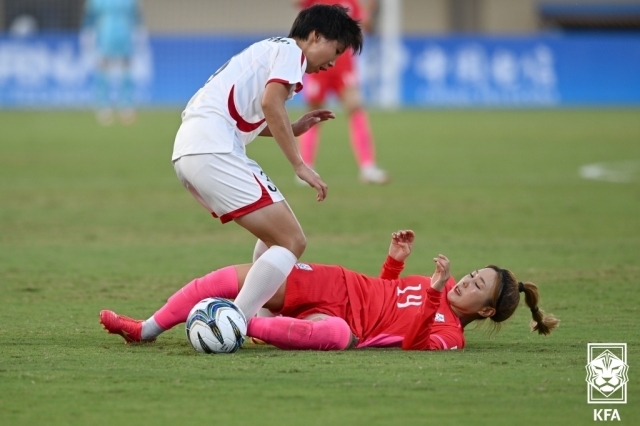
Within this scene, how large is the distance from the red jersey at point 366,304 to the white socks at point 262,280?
0.20 metres

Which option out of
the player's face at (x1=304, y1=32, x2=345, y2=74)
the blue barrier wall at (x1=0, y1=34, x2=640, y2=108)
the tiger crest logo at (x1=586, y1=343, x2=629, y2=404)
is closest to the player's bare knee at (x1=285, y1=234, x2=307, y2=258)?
the player's face at (x1=304, y1=32, x2=345, y2=74)

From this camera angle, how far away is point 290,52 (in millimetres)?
5789

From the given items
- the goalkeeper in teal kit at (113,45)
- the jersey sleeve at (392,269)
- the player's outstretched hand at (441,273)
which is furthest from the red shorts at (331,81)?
the goalkeeper in teal kit at (113,45)

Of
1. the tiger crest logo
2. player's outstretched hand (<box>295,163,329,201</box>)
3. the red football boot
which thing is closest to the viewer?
the tiger crest logo

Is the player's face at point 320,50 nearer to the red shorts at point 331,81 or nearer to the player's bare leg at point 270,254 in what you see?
the player's bare leg at point 270,254

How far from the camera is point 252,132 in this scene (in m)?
6.02

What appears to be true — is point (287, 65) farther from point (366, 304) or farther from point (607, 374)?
point (607, 374)

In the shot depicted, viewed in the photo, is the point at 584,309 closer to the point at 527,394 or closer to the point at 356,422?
the point at 527,394

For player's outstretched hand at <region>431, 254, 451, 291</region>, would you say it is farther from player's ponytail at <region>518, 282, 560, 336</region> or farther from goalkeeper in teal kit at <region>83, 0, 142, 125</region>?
goalkeeper in teal kit at <region>83, 0, 142, 125</region>

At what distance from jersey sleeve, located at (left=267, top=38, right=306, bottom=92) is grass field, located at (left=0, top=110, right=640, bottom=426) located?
4.53ft

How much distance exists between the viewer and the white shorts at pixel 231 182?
5.69 metres

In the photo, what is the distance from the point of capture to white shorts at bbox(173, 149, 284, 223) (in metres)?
5.69

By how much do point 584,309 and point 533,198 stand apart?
6398mm

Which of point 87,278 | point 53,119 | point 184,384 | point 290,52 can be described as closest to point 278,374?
point 184,384
